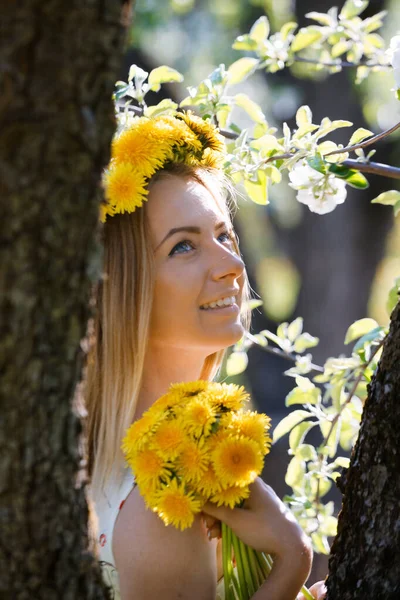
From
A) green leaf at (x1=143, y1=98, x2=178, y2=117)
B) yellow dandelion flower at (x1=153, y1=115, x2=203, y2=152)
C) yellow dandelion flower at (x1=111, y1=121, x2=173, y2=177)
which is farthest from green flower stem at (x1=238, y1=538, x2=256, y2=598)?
green leaf at (x1=143, y1=98, x2=178, y2=117)

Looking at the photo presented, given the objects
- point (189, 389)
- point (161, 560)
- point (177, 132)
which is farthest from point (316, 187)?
point (161, 560)

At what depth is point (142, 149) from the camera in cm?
178

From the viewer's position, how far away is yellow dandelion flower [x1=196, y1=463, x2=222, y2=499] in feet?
3.90

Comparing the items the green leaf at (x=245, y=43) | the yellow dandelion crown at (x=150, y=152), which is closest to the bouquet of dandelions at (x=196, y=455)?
the yellow dandelion crown at (x=150, y=152)

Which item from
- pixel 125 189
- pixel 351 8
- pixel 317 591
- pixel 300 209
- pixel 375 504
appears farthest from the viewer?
pixel 300 209

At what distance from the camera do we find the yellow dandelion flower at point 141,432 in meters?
1.23

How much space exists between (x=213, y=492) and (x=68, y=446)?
1.46ft

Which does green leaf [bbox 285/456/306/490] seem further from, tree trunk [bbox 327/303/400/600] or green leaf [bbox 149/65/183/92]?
green leaf [bbox 149/65/183/92]

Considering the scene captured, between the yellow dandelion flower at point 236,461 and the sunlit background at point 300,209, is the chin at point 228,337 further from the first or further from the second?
the sunlit background at point 300,209

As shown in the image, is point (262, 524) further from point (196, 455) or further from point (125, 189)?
point (125, 189)

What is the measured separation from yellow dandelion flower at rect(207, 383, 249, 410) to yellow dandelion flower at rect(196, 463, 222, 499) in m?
0.12

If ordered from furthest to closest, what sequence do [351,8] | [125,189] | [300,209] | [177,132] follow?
[300,209] → [351,8] → [177,132] → [125,189]

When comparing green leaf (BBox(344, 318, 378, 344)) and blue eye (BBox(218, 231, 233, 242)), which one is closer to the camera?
blue eye (BBox(218, 231, 233, 242))

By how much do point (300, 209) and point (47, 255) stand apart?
606cm
